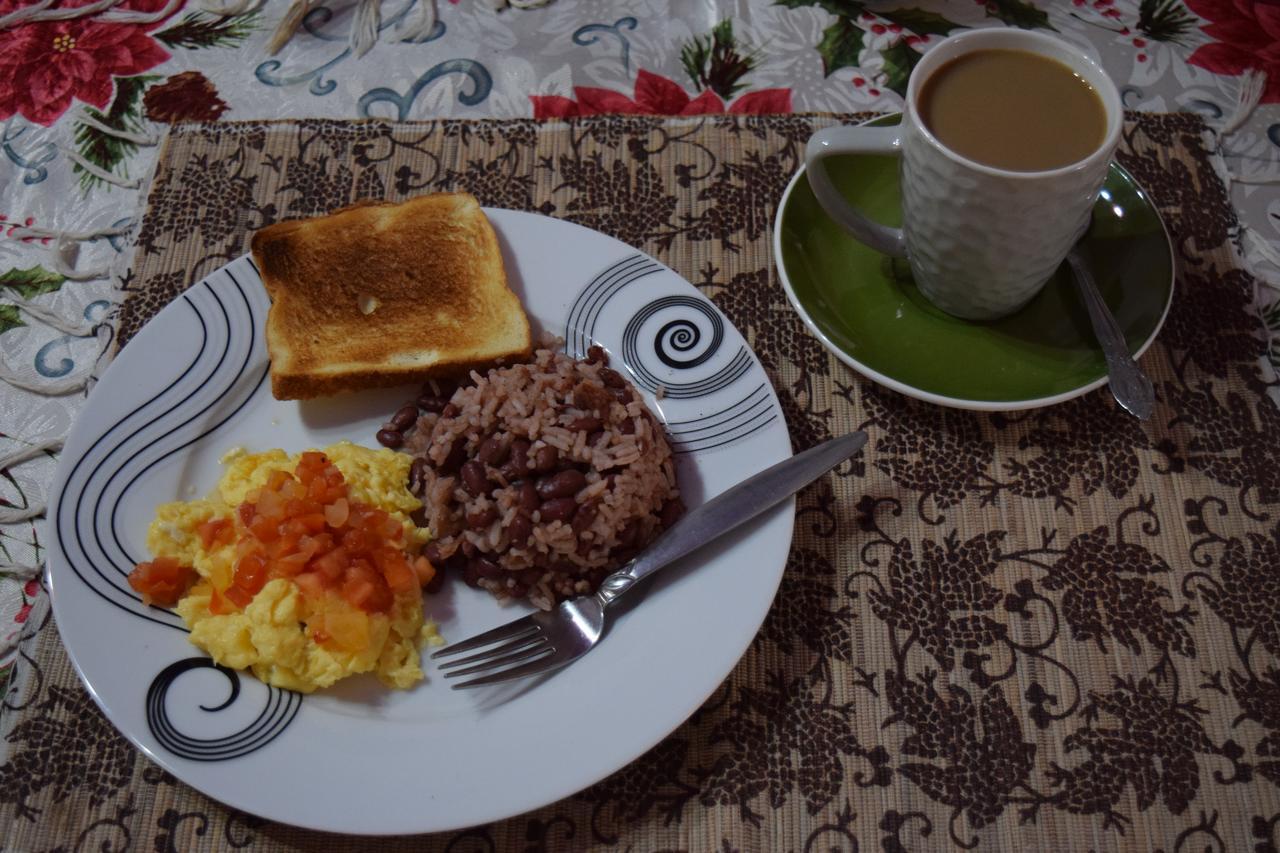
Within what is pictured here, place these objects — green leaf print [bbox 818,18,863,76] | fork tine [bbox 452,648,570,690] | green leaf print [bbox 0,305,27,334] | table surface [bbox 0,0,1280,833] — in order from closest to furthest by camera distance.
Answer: fork tine [bbox 452,648,570,690]
green leaf print [bbox 0,305,27,334]
table surface [bbox 0,0,1280,833]
green leaf print [bbox 818,18,863,76]

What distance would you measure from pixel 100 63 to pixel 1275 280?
3.42 metres

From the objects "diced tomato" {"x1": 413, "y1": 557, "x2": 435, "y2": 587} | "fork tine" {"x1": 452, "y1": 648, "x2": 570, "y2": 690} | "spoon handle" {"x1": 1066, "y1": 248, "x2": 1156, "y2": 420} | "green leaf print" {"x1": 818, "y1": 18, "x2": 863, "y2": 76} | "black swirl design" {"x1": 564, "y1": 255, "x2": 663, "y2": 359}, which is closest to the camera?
"fork tine" {"x1": 452, "y1": 648, "x2": 570, "y2": 690}

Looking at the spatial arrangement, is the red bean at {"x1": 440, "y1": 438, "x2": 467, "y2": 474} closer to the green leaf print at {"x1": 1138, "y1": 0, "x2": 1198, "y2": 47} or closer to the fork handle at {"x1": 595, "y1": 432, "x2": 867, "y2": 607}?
the fork handle at {"x1": 595, "y1": 432, "x2": 867, "y2": 607}

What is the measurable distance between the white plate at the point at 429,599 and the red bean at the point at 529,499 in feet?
0.74

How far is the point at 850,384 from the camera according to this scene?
231 centimetres

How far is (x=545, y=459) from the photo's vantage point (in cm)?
190

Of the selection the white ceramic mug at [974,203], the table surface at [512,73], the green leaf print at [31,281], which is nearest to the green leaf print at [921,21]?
the table surface at [512,73]

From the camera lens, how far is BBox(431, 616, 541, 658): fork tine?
5.90ft

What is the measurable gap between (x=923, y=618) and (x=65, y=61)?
2956mm

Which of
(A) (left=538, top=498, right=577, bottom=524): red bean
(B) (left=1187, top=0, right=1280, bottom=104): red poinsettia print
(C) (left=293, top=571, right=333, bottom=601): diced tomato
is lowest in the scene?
(A) (left=538, top=498, right=577, bottom=524): red bean

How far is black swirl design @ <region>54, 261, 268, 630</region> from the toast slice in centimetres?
8

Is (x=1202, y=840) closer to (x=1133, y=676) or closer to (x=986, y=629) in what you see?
(x=1133, y=676)

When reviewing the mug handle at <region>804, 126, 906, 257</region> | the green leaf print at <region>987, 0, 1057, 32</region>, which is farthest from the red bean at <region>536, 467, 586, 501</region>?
the green leaf print at <region>987, 0, 1057, 32</region>

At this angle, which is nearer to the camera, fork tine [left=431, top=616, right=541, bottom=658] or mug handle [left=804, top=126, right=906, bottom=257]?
fork tine [left=431, top=616, right=541, bottom=658]
